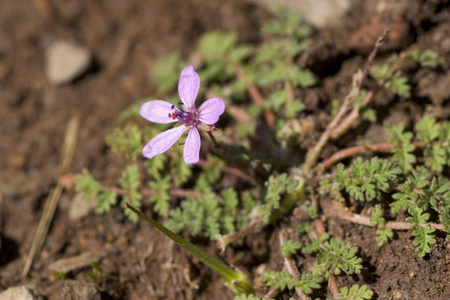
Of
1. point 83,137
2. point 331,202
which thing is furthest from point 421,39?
point 83,137

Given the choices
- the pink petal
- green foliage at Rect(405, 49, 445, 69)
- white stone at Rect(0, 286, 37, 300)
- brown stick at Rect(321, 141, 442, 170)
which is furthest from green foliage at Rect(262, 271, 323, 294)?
green foliage at Rect(405, 49, 445, 69)

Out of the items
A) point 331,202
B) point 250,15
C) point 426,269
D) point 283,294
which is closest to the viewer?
point 426,269

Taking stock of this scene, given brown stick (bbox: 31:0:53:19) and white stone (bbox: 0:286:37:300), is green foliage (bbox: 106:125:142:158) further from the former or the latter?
brown stick (bbox: 31:0:53:19)

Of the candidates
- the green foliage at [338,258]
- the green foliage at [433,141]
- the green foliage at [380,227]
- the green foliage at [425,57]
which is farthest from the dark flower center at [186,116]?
the green foliage at [425,57]

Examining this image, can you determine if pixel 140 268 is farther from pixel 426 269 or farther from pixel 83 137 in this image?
pixel 426 269

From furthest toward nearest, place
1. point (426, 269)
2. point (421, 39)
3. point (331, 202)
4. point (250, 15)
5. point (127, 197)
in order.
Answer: point (250, 15) < point (421, 39) < point (127, 197) < point (331, 202) < point (426, 269)

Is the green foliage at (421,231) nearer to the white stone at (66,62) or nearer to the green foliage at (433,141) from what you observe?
the green foliage at (433,141)

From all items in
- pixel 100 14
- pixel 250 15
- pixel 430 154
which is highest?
pixel 100 14
